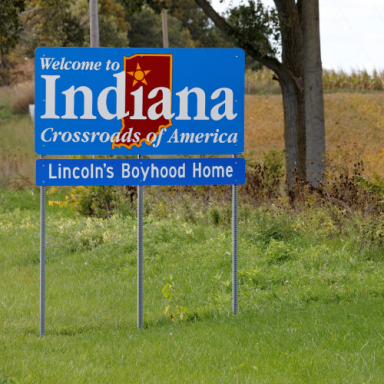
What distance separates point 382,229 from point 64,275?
443 centimetres

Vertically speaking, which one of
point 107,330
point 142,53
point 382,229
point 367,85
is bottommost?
point 107,330

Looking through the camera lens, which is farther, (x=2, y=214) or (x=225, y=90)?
(x=2, y=214)

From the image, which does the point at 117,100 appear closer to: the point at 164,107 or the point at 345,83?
the point at 164,107

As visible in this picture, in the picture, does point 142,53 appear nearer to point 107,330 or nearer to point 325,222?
point 107,330

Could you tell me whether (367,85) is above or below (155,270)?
above

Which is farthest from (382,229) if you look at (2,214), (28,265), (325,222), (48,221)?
(2,214)

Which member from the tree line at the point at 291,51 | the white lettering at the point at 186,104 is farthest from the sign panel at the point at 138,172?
the tree line at the point at 291,51

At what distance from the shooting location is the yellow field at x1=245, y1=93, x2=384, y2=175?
2441 centimetres

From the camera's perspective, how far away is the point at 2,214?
11.8 m

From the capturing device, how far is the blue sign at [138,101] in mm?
4930

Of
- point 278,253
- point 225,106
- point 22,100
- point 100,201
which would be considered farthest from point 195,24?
point 225,106

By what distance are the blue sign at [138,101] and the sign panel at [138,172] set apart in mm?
115

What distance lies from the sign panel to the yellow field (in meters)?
17.2

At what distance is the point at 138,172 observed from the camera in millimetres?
5008
